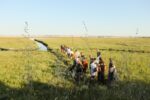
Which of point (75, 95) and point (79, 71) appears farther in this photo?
point (79, 71)

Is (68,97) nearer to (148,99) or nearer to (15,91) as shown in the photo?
(148,99)

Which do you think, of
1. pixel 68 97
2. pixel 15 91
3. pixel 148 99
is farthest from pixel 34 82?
pixel 148 99

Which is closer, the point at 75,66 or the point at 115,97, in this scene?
the point at 115,97

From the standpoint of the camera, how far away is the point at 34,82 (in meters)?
17.4

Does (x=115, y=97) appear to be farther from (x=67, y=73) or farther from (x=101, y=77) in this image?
(x=67, y=73)

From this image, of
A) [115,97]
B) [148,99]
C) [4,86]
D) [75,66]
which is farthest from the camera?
[75,66]

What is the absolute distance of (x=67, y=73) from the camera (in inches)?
830

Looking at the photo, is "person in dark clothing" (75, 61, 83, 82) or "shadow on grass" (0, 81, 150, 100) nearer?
"shadow on grass" (0, 81, 150, 100)

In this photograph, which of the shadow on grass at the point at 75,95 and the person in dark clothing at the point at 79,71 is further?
the person in dark clothing at the point at 79,71

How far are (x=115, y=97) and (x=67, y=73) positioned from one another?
9.35 metres

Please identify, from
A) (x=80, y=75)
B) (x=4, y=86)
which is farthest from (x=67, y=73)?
(x=4, y=86)

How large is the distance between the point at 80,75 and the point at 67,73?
271 centimetres

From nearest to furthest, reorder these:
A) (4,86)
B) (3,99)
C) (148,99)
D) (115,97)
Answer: (148,99) < (115,97) < (3,99) < (4,86)

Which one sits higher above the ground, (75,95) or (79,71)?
(75,95)
